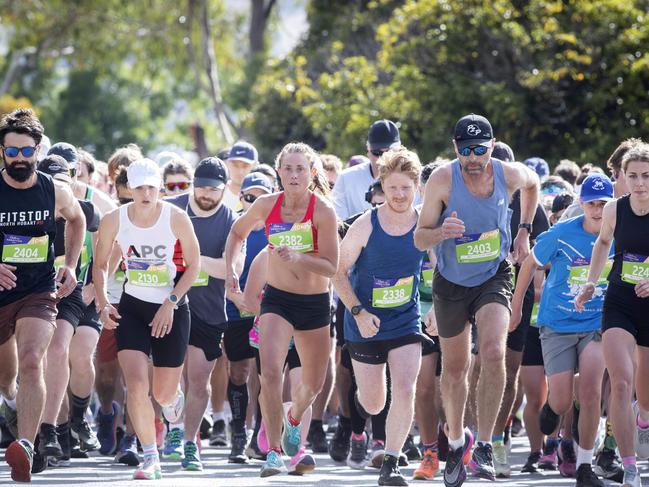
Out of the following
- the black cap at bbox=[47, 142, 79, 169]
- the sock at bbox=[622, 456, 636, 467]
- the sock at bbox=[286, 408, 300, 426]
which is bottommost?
the sock at bbox=[622, 456, 636, 467]

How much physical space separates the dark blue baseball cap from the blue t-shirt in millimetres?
247

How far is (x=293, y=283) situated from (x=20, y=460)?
219cm

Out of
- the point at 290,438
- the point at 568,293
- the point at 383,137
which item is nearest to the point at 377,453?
the point at 290,438

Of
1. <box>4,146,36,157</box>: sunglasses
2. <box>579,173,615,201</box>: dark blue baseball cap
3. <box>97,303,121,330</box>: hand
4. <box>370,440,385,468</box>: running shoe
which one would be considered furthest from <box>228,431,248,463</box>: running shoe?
<box>579,173,615,201</box>: dark blue baseball cap

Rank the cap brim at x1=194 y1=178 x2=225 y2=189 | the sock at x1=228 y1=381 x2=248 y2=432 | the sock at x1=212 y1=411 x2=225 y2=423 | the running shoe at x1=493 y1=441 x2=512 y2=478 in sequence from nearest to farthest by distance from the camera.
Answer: the running shoe at x1=493 y1=441 x2=512 y2=478
the cap brim at x1=194 y1=178 x2=225 y2=189
the sock at x1=228 y1=381 x2=248 y2=432
the sock at x1=212 y1=411 x2=225 y2=423

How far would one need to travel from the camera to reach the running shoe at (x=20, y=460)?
9.33 metres

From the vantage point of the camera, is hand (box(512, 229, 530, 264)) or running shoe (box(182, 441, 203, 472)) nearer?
hand (box(512, 229, 530, 264))


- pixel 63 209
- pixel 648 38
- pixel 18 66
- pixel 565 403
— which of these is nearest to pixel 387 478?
pixel 565 403

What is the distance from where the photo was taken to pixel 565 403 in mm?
10750

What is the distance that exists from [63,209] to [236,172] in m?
3.87

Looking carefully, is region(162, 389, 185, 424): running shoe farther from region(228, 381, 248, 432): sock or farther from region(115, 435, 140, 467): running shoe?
region(228, 381, 248, 432): sock

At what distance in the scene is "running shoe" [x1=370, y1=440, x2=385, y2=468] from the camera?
37.0ft

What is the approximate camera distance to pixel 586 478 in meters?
9.88

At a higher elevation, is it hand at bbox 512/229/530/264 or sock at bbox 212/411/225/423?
hand at bbox 512/229/530/264
